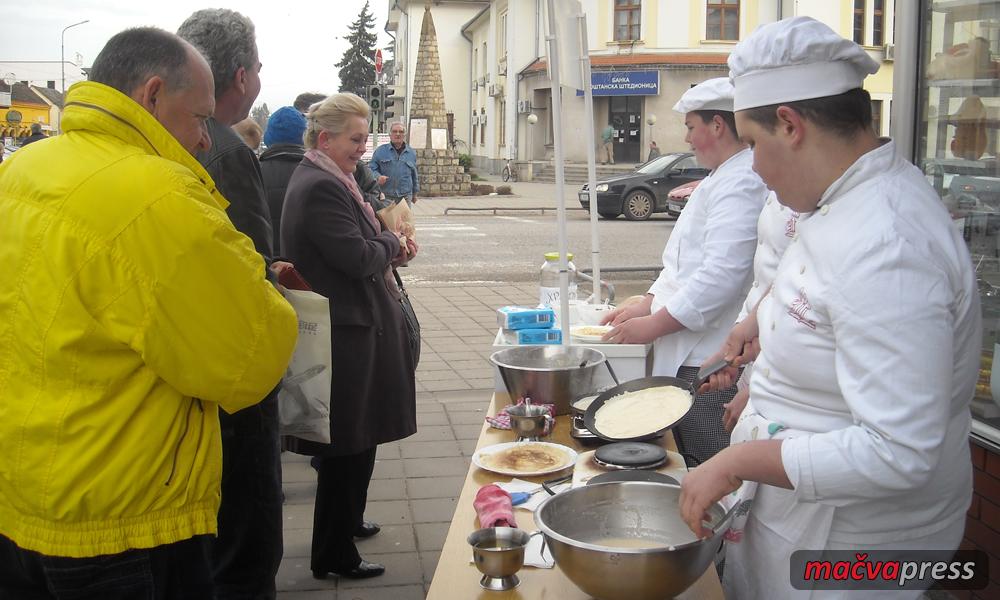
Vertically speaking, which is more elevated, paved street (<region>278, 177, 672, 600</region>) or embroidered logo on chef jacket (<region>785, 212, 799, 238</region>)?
embroidered logo on chef jacket (<region>785, 212, 799, 238</region>)

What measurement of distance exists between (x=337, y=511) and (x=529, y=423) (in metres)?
1.28

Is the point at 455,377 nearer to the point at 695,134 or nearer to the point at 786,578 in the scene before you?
the point at 695,134

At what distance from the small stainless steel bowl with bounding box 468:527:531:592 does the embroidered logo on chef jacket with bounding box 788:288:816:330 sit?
0.73m

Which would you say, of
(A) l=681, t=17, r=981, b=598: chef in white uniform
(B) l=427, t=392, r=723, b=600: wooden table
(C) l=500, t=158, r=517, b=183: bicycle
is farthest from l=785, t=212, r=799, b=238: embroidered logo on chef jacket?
(C) l=500, t=158, r=517, b=183: bicycle

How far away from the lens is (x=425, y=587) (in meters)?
3.76

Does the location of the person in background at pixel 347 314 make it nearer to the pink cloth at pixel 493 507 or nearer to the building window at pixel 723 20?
the pink cloth at pixel 493 507

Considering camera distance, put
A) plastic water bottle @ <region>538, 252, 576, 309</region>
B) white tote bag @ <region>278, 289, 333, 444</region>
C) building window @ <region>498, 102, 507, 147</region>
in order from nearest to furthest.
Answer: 1. white tote bag @ <region>278, 289, 333, 444</region>
2. plastic water bottle @ <region>538, 252, 576, 309</region>
3. building window @ <region>498, 102, 507, 147</region>

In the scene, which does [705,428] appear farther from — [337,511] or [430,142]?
[430,142]

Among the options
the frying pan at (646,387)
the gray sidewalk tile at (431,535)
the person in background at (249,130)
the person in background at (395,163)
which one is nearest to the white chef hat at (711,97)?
the frying pan at (646,387)

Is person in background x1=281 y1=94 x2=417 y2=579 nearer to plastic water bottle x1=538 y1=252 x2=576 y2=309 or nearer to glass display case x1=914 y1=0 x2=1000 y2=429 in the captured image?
plastic water bottle x1=538 y1=252 x2=576 y2=309

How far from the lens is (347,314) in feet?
11.7

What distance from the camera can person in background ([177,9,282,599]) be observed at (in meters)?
2.86

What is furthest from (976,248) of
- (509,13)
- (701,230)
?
(509,13)

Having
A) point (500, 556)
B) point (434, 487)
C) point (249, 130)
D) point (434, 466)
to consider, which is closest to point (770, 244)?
point (500, 556)
